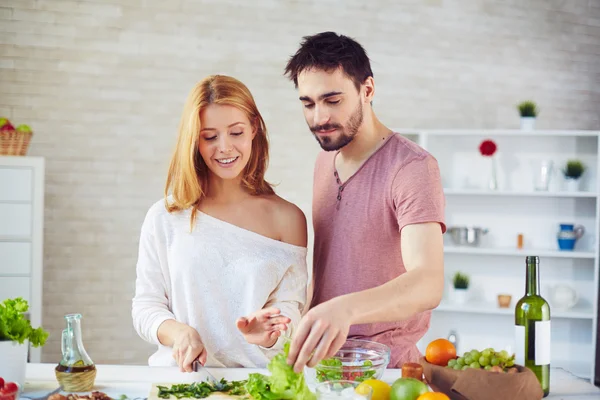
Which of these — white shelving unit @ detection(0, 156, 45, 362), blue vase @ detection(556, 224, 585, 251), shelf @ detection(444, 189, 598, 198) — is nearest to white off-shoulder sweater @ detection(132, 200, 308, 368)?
white shelving unit @ detection(0, 156, 45, 362)

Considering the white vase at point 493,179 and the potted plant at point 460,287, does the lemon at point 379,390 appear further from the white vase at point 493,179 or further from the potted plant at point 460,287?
the white vase at point 493,179

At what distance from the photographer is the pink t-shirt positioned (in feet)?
6.70

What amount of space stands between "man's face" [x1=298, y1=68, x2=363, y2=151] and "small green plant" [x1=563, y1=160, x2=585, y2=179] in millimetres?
3389

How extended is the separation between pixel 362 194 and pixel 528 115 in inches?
134

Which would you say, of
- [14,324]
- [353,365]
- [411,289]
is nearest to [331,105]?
[411,289]

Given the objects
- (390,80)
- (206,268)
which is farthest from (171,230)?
(390,80)

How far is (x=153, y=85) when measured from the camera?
5121 millimetres

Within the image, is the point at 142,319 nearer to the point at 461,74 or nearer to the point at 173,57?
the point at 173,57

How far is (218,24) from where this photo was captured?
5.22 metres

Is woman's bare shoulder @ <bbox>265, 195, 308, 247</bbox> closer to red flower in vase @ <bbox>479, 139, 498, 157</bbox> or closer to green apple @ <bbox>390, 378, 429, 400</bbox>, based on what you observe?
green apple @ <bbox>390, 378, 429, 400</bbox>

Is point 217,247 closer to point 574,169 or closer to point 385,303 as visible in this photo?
point 385,303

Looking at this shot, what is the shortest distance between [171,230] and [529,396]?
1212 mm

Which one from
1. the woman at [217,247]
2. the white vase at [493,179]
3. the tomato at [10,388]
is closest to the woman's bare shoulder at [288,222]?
the woman at [217,247]

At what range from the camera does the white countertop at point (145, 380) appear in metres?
1.73
